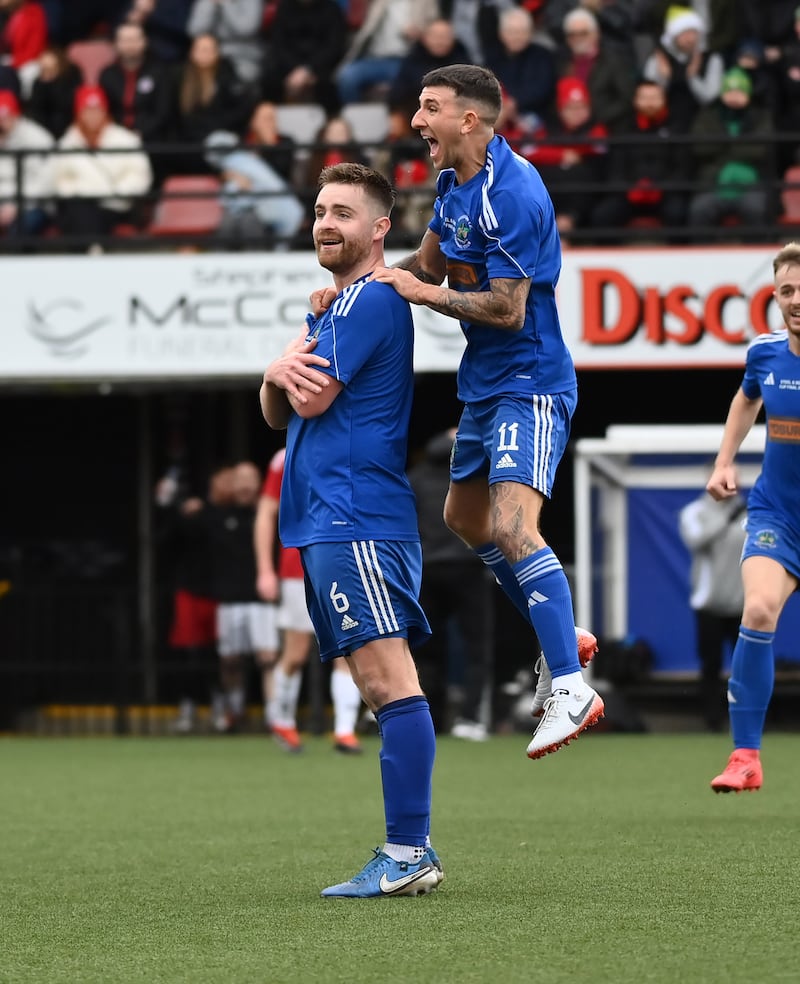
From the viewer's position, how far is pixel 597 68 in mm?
16734

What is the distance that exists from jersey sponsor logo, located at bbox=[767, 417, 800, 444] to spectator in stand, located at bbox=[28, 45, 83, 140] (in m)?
10.8

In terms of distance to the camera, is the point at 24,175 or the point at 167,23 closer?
the point at 24,175

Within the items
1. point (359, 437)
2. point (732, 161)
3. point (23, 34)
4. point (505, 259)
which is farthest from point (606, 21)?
point (359, 437)

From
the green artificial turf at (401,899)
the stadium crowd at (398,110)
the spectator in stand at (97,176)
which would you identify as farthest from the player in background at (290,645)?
the spectator in stand at (97,176)

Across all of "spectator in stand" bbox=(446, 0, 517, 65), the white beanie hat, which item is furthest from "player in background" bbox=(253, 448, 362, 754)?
the white beanie hat

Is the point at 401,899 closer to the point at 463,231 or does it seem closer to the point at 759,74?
the point at 463,231

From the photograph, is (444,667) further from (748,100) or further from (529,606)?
(529,606)

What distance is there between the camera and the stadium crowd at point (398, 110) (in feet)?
52.2

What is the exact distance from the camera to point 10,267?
16312mm

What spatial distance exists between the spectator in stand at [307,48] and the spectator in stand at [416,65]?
0.86m

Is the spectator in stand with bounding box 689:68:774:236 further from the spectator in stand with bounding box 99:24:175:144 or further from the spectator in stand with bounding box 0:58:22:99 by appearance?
the spectator in stand with bounding box 0:58:22:99

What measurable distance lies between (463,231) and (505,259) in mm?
222

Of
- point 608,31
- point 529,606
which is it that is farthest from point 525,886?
point 608,31

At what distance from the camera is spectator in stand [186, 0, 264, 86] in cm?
1830
